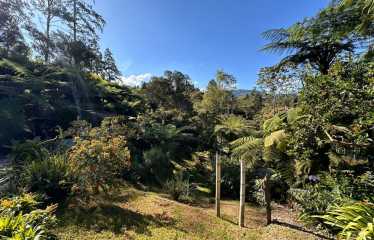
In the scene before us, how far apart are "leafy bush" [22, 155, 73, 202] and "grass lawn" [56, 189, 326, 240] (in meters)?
0.42

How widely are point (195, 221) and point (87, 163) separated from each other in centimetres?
243

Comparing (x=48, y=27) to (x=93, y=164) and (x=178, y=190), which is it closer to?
(x=93, y=164)

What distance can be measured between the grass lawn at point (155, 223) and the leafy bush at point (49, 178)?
1.38 ft

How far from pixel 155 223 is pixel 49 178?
7.62 feet

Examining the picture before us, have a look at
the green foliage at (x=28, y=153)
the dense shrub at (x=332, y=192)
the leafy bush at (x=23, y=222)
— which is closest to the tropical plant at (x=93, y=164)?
the leafy bush at (x=23, y=222)

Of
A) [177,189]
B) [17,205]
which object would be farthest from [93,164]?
[177,189]

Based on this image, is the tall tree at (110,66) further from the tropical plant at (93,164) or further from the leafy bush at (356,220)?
the leafy bush at (356,220)

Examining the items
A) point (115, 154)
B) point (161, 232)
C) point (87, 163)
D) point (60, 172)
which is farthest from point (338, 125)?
point (60, 172)

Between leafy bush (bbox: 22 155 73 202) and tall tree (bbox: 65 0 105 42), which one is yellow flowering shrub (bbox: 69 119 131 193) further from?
tall tree (bbox: 65 0 105 42)

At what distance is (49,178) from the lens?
5.17 metres

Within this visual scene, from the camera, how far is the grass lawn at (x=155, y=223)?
14.0 feet

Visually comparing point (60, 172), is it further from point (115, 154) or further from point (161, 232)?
point (161, 232)

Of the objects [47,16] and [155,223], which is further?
[47,16]

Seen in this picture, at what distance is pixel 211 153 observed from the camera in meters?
10.9
